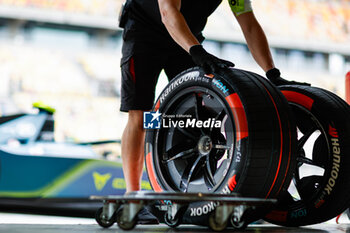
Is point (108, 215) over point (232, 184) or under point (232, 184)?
under

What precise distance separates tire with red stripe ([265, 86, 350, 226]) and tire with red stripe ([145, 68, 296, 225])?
0.32 m

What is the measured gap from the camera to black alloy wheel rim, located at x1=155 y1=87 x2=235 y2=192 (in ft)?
5.76

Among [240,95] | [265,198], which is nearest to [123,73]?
[240,95]

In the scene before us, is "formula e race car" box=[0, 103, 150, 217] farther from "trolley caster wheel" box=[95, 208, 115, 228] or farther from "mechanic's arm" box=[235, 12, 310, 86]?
"trolley caster wheel" box=[95, 208, 115, 228]

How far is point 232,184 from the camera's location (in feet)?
5.30

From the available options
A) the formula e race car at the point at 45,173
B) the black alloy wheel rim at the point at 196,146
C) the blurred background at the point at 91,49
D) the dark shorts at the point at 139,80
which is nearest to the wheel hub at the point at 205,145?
the black alloy wheel rim at the point at 196,146

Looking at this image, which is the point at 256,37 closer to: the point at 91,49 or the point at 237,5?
the point at 237,5

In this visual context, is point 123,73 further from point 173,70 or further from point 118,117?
point 118,117

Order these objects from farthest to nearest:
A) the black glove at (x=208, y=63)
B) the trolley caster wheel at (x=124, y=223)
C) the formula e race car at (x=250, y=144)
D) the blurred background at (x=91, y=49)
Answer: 1. the blurred background at (x=91, y=49)
2. the black glove at (x=208, y=63)
3. the formula e race car at (x=250, y=144)
4. the trolley caster wheel at (x=124, y=223)

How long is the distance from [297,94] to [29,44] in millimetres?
13165

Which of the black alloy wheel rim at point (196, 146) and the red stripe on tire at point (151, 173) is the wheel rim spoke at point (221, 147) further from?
the red stripe on tire at point (151, 173)

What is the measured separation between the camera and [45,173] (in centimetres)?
393

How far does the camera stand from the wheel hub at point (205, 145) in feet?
5.88

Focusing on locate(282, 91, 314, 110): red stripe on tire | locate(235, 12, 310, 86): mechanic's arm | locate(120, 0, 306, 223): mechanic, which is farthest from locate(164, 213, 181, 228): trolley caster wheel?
locate(235, 12, 310, 86): mechanic's arm
